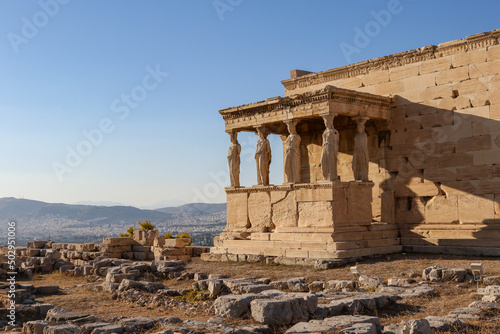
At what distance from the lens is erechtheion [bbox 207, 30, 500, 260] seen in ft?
46.4

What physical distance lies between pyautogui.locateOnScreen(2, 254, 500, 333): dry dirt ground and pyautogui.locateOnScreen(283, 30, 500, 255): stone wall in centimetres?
115

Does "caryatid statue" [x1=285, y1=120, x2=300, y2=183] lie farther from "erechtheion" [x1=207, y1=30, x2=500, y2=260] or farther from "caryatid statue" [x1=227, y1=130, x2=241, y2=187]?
"caryatid statue" [x1=227, y1=130, x2=241, y2=187]

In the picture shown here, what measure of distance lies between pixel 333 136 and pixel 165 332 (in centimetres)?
848

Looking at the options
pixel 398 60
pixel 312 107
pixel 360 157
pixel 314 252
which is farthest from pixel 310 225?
pixel 398 60

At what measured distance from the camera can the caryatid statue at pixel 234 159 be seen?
17000 mm

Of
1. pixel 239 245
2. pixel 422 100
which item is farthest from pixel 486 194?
pixel 239 245

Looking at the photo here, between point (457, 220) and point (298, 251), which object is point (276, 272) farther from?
point (457, 220)

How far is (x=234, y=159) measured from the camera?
56.0ft

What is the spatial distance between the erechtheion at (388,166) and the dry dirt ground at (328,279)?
32.5 inches

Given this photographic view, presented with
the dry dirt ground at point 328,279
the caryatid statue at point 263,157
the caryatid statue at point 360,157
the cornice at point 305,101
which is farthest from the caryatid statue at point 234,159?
the caryatid statue at point 360,157

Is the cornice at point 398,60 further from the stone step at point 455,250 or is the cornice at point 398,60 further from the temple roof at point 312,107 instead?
the stone step at point 455,250

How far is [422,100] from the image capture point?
15.4 m

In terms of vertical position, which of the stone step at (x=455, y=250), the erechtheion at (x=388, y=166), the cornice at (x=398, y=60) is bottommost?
the stone step at (x=455, y=250)

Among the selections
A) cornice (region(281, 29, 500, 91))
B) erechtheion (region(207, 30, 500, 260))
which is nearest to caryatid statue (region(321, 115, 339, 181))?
erechtheion (region(207, 30, 500, 260))
